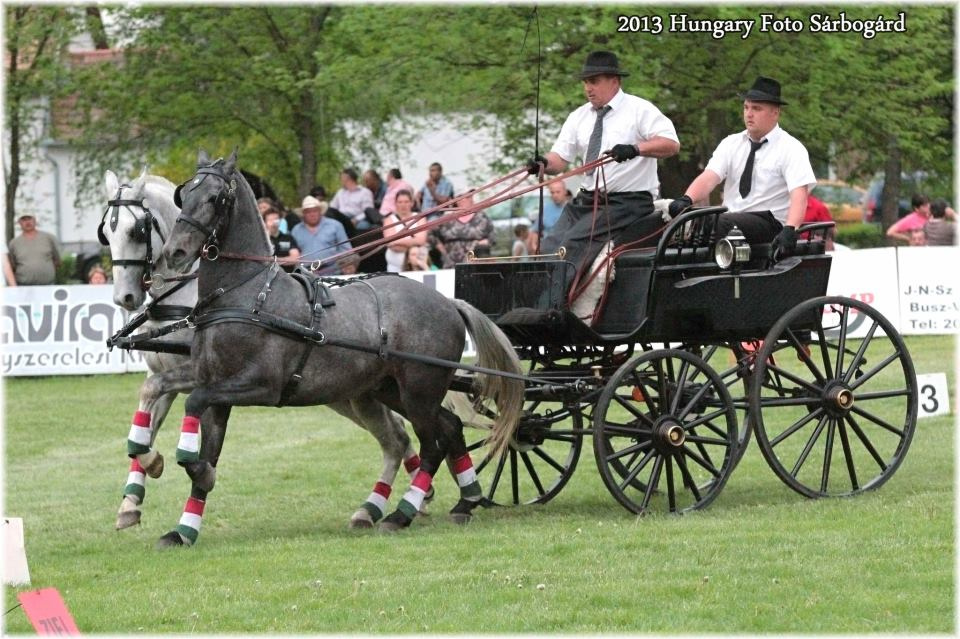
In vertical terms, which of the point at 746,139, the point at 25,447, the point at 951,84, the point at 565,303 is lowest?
the point at 25,447

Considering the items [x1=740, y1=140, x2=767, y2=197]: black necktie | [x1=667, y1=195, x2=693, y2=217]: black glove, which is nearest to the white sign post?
[x1=740, y1=140, x2=767, y2=197]: black necktie

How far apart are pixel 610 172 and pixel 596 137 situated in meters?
0.25

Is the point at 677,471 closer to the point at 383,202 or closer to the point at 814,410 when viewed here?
the point at 814,410

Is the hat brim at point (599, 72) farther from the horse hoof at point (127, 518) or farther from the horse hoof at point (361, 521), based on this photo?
the horse hoof at point (127, 518)

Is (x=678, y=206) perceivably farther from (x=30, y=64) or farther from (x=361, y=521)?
(x=30, y=64)

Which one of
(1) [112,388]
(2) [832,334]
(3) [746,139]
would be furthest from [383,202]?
(3) [746,139]

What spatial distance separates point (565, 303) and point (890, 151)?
15.0 m

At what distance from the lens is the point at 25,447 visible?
45.7 ft

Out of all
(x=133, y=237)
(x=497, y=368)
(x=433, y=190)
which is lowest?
(x=497, y=368)

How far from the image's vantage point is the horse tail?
905 cm

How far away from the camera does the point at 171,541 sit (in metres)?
8.44

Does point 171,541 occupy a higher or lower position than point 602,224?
lower

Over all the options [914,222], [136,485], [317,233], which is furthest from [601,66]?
[914,222]

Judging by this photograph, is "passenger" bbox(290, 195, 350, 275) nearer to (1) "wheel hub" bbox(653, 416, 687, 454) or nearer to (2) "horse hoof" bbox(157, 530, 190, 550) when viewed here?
(1) "wheel hub" bbox(653, 416, 687, 454)
